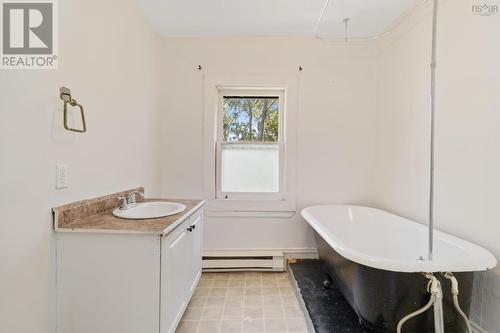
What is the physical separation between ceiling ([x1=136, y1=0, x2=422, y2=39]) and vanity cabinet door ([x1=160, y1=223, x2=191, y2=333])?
5.96 ft

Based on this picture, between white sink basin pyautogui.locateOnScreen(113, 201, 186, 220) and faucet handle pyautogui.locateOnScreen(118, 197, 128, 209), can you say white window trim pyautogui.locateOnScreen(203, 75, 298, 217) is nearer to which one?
white sink basin pyautogui.locateOnScreen(113, 201, 186, 220)

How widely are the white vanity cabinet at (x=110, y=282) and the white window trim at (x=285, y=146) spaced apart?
1320mm

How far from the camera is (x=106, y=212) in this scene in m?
1.58

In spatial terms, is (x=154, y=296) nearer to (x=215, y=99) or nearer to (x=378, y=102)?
(x=215, y=99)

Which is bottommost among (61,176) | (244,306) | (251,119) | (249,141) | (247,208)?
(244,306)

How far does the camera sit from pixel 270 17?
2.17 m

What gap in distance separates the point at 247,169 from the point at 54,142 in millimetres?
1737

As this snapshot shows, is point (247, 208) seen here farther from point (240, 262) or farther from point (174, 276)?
point (174, 276)

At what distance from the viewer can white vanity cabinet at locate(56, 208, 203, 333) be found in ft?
3.97

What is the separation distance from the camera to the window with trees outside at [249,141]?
264 cm

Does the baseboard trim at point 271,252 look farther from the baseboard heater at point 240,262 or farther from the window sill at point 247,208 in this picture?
the window sill at point 247,208

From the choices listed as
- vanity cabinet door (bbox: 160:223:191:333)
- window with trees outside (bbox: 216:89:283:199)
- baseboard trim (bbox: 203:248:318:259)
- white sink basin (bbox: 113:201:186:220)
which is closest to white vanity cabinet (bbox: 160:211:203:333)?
vanity cabinet door (bbox: 160:223:191:333)

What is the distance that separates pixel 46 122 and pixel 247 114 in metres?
1.81

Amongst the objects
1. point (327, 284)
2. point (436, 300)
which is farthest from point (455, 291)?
point (327, 284)
